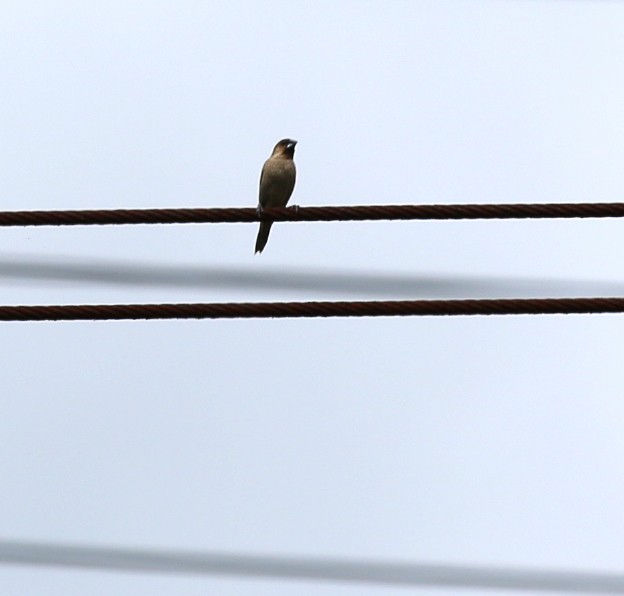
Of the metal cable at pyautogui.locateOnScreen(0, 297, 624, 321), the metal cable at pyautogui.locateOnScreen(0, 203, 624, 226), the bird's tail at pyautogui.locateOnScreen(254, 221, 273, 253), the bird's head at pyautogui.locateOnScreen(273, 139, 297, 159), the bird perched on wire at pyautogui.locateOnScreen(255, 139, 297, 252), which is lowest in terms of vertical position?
the metal cable at pyautogui.locateOnScreen(0, 297, 624, 321)

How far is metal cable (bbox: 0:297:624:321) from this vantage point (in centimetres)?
607

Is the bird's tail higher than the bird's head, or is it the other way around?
the bird's head

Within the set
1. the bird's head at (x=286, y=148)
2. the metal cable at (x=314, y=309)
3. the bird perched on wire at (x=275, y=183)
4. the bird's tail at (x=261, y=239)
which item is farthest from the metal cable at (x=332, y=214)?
the bird's head at (x=286, y=148)

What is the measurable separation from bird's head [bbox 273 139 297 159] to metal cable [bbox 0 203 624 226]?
242 inches

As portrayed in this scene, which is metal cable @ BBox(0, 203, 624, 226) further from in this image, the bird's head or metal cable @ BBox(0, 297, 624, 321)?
the bird's head

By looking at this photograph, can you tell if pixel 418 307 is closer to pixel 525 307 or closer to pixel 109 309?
pixel 525 307

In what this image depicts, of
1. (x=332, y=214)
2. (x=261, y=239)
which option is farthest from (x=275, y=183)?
(x=332, y=214)

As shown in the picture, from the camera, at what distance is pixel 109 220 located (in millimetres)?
6566

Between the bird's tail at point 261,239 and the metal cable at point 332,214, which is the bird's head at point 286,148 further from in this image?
the metal cable at point 332,214

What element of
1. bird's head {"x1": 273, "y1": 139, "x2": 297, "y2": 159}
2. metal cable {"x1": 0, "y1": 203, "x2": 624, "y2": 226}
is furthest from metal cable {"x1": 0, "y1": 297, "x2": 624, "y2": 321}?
bird's head {"x1": 273, "y1": 139, "x2": 297, "y2": 159}

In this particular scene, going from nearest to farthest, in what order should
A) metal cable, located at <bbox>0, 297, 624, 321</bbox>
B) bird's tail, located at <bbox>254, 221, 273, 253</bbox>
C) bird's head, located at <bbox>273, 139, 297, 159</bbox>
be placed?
metal cable, located at <bbox>0, 297, 624, 321</bbox>
bird's tail, located at <bbox>254, 221, 273, 253</bbox>
bird's head, located at <bbox>273, 139, 297, 159</bbox>

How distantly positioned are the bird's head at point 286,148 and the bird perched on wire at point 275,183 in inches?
1.4

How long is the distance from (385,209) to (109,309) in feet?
4.27

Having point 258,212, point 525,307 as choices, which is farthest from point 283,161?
point 525,307
